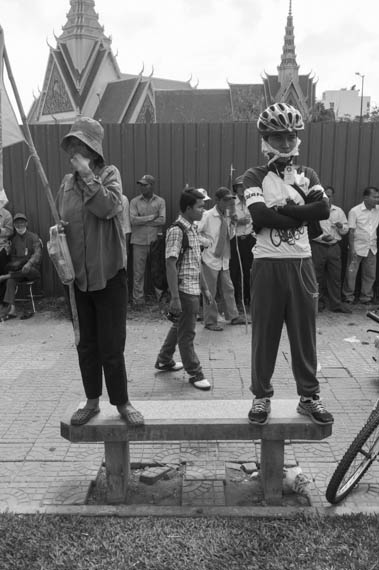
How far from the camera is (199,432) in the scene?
3.33m

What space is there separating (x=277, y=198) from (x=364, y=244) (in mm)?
6226

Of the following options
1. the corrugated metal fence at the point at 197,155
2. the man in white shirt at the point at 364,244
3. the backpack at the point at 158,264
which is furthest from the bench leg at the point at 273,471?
the corrugated metal fence at the point at 197,155

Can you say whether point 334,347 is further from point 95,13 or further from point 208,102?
point 95,13

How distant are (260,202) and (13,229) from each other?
6.67 meters

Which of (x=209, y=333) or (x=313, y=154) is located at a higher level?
(x=313, y=154)

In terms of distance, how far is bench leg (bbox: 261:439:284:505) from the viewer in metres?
3.39

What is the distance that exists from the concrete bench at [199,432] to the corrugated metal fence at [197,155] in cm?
635

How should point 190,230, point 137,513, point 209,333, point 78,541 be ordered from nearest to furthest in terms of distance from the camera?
point 78,541 → point 137,513 → point 190,230 → point 209,333

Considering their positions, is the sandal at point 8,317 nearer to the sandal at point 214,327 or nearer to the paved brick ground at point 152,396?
the paved brick ground at point 152,396

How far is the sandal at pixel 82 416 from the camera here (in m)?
3.33

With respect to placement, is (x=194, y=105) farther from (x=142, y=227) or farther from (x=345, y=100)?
(x=142, y=227)

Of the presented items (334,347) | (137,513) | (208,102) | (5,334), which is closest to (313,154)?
(334,347)

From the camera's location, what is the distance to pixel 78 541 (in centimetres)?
294

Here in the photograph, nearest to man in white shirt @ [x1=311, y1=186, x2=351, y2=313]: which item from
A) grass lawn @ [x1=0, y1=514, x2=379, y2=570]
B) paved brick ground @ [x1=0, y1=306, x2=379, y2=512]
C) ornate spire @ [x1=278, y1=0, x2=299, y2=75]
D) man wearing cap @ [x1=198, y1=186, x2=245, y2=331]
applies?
paved brick ground @ [x1=0, y1=306, x2=379, y2=512]
